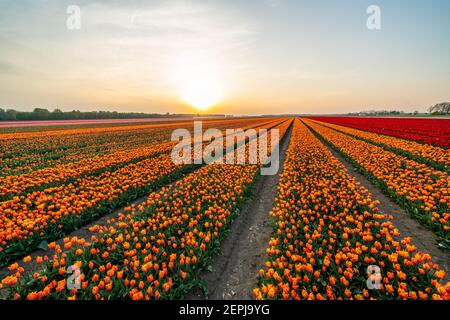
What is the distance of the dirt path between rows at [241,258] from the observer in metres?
4.02

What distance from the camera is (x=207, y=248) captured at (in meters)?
4.77

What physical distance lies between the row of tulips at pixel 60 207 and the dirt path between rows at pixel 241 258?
4333mm

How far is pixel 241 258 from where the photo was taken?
5012 mm

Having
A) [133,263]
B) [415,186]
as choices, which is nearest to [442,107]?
[415,186]

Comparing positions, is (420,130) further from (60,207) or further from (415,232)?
(60,207)

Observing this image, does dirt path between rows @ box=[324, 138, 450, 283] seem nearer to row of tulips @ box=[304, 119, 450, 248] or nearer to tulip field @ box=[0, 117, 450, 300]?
tulip field @ box=[0, 117, 450, 300]

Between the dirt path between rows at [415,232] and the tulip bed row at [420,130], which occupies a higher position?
the tulip bed row at [420,130]

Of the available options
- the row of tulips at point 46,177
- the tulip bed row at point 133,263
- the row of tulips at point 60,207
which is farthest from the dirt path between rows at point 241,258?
the row of tulips at point 46,177

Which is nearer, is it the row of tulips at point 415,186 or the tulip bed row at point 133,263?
the tulip bed row at point 133,263

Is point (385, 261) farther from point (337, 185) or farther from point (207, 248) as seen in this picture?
point (337, 185)

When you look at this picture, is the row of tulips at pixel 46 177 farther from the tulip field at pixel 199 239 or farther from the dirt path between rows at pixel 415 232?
the dirt path between rows at pixel 415 232

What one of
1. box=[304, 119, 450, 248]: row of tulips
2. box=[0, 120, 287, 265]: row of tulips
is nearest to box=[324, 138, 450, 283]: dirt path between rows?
box=[304, 119, 450, 248]: row of tulips

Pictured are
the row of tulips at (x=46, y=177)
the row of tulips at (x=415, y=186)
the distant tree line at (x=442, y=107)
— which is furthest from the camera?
the distant tree line at (x=442, y=107)

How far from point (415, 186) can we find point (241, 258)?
697 cm
